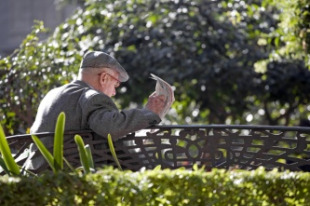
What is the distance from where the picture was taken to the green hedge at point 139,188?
389cm

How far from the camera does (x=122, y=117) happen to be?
216 inches

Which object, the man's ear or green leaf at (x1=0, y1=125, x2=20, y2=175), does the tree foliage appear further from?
green leaf at (x1=0, y1=125, x2=20, y2=175)

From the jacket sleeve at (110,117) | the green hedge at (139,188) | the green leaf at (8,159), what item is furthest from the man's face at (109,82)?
the green hedge at (139,188)

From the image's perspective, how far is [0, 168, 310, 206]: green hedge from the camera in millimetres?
3893

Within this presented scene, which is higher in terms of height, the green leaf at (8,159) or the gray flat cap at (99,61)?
the gray flat cap at (99,61)

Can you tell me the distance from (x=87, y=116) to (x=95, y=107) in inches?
3.1

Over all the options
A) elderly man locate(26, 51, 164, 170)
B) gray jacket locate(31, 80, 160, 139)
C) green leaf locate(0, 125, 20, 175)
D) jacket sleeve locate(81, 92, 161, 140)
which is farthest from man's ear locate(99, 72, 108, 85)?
green leaf locate(0, 125, 20, 175)

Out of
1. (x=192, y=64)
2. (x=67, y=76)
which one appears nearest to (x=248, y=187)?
(x=67, y=76)

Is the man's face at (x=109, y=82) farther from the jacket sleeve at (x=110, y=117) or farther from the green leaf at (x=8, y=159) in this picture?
the green leaf at (x=8, y=159)

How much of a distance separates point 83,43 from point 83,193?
5871 mm

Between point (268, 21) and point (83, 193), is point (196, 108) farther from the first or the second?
point (83, 193)

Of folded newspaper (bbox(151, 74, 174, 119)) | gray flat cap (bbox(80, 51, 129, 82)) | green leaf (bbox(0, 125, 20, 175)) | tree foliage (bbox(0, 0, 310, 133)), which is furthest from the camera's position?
tree foliage (bbox(0, 0, 310, 133))

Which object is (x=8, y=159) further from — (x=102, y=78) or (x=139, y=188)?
(x=102, y=78)

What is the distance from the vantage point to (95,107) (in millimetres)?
5527
